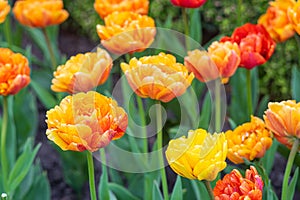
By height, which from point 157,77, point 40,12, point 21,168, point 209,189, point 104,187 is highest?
point 157,77

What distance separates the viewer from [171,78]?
120 centimetres

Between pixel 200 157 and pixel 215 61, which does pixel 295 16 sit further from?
pixel 200 157

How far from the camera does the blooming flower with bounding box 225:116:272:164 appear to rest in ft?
4.22

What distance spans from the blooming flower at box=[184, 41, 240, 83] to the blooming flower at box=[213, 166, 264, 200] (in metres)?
0.33

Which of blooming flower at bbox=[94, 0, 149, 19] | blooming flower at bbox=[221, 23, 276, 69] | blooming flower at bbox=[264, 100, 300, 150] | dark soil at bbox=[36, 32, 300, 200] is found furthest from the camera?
dark soil at bbox=[36, 32, 300, 200]

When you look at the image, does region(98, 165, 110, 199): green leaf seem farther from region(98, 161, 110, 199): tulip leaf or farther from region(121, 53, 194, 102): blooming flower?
region(121, 53, 194, 102): blooming flower

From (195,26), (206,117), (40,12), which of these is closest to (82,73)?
(206,117)

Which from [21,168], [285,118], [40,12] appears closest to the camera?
Answer: [285,118]

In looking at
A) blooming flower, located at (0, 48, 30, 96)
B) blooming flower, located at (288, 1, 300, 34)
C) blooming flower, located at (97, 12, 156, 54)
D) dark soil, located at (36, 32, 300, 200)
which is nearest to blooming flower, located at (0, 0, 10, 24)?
blooming flower, located at (0, 48, 30, 96)

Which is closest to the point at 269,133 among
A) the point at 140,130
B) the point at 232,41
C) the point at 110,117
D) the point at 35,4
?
the point at 232,41

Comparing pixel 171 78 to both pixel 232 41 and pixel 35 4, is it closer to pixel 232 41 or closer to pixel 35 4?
pixel 232 41

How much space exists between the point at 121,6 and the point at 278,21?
0.40m

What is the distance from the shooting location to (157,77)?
47.1 inches

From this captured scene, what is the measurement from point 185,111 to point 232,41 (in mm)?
480
